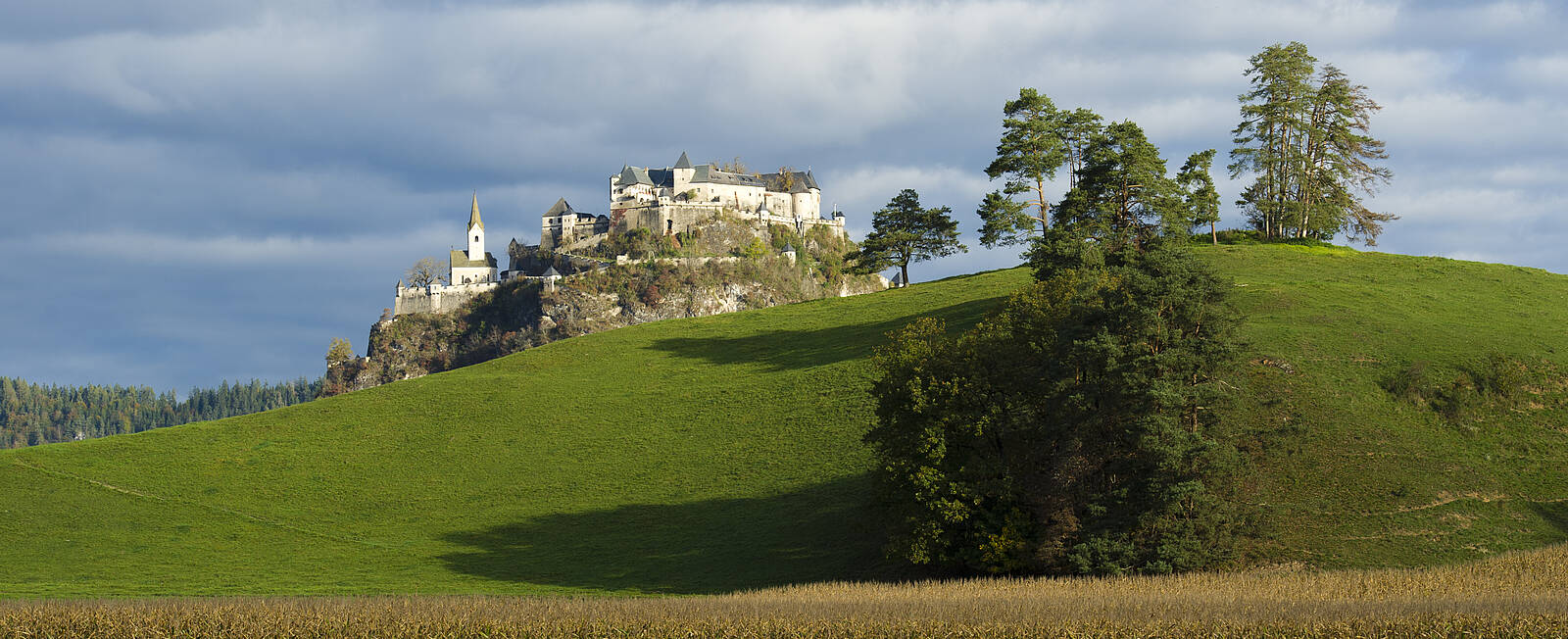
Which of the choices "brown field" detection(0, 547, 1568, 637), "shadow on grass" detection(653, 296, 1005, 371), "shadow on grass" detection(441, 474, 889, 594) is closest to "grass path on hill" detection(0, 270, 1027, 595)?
"shadow on grass" detection(441, 474, 889, 594)

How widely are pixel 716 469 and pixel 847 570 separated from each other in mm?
19238

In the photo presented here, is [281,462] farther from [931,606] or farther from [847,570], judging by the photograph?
[931,606]

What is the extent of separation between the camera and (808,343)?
95062 millimetres

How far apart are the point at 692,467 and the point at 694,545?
1338 centimetres

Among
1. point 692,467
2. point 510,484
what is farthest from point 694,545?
point 510,484

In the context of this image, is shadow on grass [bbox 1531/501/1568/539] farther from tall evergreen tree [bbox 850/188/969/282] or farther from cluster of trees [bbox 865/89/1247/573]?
tall evergreen tree [bbox 850/188/969/282]

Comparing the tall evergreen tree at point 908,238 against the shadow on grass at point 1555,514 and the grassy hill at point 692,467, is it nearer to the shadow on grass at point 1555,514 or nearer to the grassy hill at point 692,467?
the grassy hill at point 692,467

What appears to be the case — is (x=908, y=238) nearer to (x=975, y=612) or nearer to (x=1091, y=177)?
(x=1091, y=177)

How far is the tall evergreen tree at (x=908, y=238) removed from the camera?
4737 inches

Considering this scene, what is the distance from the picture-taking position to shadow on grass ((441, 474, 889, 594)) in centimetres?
5262

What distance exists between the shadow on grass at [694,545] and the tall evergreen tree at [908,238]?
58.7 metres

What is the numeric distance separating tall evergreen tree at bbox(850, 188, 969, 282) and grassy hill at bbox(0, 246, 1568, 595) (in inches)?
763

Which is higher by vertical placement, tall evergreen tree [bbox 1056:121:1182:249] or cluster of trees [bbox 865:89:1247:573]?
tall evergreen tree [bbox 1056:121:1182:249]

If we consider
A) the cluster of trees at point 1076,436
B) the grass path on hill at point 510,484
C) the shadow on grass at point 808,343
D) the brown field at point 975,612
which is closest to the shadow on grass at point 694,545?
the grass path on hill at point 510,484
